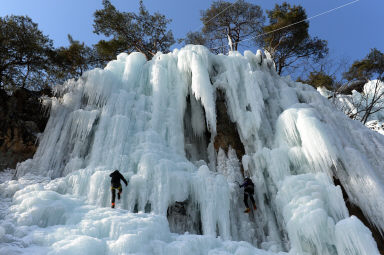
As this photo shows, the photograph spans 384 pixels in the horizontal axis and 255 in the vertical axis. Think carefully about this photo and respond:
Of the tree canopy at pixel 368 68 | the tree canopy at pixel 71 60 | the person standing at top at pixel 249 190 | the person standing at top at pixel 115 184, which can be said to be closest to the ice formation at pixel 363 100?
the tree canopy at pixel 368 68

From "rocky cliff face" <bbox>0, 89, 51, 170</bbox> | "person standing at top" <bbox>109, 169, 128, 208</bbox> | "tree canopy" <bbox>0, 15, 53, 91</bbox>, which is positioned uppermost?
"tree canopy" <bbox>0, 15, 53, 91</bbox>

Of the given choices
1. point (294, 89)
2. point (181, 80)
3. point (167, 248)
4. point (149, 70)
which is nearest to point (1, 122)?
point (149, 70)

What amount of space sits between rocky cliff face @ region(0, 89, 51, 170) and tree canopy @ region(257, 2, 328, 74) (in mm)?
12794

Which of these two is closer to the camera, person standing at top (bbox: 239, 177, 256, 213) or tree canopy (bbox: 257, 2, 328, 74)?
person standing at top (bbox: 239, 177, 256, 213)

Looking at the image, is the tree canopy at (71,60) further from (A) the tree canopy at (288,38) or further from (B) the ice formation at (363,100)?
(B) the ice formation at (363,100)

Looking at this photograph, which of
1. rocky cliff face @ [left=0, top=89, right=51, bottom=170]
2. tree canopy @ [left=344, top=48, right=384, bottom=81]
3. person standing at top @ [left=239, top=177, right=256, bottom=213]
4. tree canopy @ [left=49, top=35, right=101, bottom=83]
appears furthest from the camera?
tree canopy @ [left=344, top=48, right=384, bottom=81]

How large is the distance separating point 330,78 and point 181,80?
1217cm

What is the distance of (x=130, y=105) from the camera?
9.81 m

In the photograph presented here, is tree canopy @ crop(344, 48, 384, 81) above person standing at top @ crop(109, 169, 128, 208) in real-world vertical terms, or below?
above

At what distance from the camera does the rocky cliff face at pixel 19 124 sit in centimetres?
948

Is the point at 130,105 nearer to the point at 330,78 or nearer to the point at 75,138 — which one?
the point at 75,138

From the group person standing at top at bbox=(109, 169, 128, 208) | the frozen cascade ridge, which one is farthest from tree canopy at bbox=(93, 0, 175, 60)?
person standing at top at bbox=(109, 169, 128, 208)

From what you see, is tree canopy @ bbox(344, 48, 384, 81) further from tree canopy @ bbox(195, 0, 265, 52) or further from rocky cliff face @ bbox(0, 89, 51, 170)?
rocky cliff face @ bbox(0, 89, 51, 170)

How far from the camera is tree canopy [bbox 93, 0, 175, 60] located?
1639 cm
